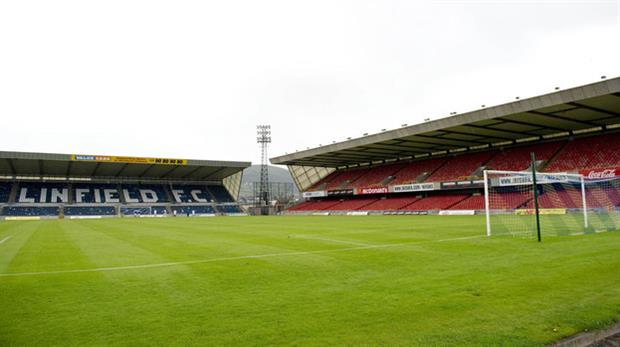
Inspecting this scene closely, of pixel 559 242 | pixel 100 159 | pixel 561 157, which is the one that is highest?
pixel 100 159

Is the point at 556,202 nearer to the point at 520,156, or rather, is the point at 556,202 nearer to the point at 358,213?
the point at 520,156

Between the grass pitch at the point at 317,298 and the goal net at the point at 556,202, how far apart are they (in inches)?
328

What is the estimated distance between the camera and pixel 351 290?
619 cm

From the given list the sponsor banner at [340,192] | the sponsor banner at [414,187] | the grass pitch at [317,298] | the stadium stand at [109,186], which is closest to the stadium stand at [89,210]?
the stadium stand at [109,186]

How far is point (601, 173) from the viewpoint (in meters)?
30.8

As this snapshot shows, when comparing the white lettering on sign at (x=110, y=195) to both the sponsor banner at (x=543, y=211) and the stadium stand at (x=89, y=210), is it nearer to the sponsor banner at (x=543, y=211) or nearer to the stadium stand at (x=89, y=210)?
the stadium stand at (x=89, y=210)

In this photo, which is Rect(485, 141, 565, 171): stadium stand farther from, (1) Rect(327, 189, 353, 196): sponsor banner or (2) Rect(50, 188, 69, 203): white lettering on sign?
(2) Rect(50, 188, 69, 203): white lettering on sign

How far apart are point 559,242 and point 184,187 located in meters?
70.4

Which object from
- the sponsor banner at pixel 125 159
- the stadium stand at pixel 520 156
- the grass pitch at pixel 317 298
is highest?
the sponsor banner at pixel 125 159

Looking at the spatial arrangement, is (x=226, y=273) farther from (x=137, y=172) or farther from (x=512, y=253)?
(x=137, y=172)

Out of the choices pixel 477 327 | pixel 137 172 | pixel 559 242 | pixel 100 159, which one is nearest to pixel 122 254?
pixel 477 327

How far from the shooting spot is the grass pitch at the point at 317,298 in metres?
4.16

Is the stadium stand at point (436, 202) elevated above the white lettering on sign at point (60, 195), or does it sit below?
below

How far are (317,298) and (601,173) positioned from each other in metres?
34.0
